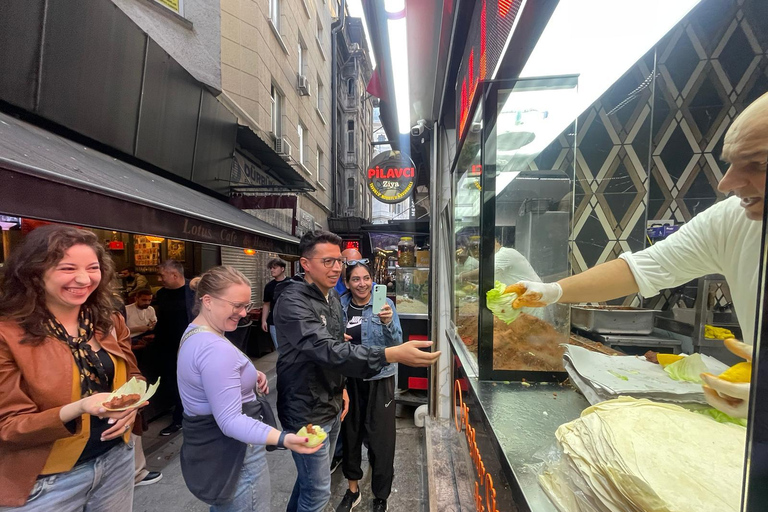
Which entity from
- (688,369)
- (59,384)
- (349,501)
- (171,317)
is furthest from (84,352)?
(688,369)

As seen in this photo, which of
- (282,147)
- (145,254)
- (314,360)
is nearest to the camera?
(314,360)

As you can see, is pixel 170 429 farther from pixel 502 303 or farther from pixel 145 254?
pixel 502 303

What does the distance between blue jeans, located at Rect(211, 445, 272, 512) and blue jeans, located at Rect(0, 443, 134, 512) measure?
0.52 m

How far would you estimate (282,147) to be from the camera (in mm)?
8695

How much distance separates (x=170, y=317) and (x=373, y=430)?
2.85 m

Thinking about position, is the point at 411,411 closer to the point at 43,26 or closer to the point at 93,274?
the point at 93,274

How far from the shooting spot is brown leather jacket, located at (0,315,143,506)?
1.32 meters

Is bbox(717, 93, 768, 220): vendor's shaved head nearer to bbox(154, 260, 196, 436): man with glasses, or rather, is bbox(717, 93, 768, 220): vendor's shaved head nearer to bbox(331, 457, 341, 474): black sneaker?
bbox(331, 457, 341, 474): black sneaker

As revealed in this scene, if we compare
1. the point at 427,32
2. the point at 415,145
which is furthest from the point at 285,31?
the point at 427,32

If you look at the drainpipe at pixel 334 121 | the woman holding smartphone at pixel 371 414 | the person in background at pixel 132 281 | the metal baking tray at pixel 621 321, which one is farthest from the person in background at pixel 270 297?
the drainpipe at pixel 334 121

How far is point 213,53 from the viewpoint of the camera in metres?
6.07

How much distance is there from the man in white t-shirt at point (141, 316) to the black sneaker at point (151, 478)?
5.10 feet

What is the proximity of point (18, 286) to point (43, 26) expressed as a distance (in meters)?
3.30

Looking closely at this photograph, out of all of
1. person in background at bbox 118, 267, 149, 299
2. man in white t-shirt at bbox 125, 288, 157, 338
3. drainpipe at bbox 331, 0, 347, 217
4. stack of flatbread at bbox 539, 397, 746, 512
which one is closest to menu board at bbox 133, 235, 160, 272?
person in background at bbox 118, 267, 149, 299
